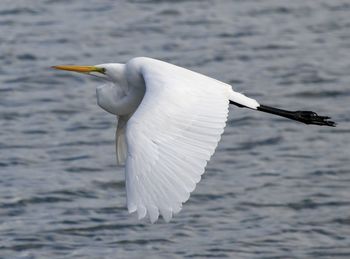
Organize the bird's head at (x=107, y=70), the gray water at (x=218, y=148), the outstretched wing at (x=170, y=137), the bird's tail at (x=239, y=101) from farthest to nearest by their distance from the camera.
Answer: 1. the gray water at (x=218, y=148)
2. the bird's head at (x=107, y=70)
3. the bird's tail at (x=239, y=101)
4. the outstretched wing at (x=170, y=137)

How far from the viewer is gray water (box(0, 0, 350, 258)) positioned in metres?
9.58

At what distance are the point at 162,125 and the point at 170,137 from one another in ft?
0.41

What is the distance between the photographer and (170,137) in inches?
261

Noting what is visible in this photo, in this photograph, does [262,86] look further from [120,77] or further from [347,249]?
[120,77]

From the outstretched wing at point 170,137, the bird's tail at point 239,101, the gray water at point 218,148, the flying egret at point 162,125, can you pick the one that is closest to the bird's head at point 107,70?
the flying egret at point 162,125

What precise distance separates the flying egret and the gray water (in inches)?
67.8

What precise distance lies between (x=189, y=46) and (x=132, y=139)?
22.4 feet

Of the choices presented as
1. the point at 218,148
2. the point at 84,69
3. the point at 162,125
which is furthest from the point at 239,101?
the point at 218,148

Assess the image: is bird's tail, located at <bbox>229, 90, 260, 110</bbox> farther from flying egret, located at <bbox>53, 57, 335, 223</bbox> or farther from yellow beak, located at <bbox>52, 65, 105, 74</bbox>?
yellow beak, located at <bbox>52, 65, 105, 74</bbox>

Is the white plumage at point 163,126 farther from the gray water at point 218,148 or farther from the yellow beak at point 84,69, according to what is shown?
the gray water at point 218,148

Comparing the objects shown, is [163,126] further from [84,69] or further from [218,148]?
[218,148]

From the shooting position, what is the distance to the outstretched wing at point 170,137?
612 centimetres

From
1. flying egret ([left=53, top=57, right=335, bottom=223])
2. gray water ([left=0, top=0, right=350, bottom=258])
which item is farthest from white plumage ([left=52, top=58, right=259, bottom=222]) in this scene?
gray water ([left=0, top=0, right=350, bottom=258])

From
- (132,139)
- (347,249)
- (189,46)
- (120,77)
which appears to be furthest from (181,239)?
(189,46)
